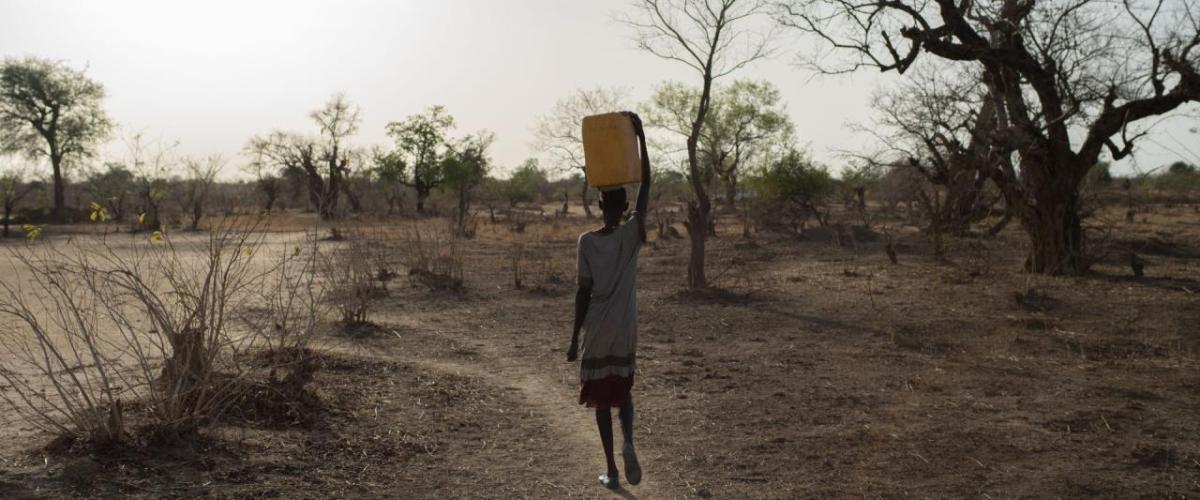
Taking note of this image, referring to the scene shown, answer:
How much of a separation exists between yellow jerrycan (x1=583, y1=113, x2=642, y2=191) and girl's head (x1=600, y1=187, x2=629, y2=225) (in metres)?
0.05

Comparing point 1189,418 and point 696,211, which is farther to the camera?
point 696,211

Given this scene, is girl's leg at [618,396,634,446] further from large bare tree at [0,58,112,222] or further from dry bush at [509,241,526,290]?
large bare tree at [0,58,112,222]

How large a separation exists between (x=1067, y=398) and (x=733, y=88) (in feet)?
116

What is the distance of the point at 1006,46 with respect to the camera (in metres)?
12.0

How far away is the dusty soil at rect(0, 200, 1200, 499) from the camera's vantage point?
4367 millimetres

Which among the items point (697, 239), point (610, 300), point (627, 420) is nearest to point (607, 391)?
point (627, 420)

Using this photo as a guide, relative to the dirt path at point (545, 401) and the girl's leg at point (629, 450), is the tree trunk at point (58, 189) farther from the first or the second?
the girl's leg at point (629, 450)

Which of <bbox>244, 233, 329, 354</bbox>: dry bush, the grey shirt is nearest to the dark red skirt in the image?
the grey shirt

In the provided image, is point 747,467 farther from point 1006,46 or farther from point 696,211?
point 1006,46

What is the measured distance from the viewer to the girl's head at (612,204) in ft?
13.7

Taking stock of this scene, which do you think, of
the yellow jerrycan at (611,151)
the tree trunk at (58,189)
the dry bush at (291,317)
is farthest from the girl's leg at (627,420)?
the tree trunk at (58,189)

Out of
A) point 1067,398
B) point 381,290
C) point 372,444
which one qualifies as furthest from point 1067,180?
point 372,444

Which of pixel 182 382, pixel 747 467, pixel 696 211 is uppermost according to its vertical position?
pixel 696 211

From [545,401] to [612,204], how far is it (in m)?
2.58
